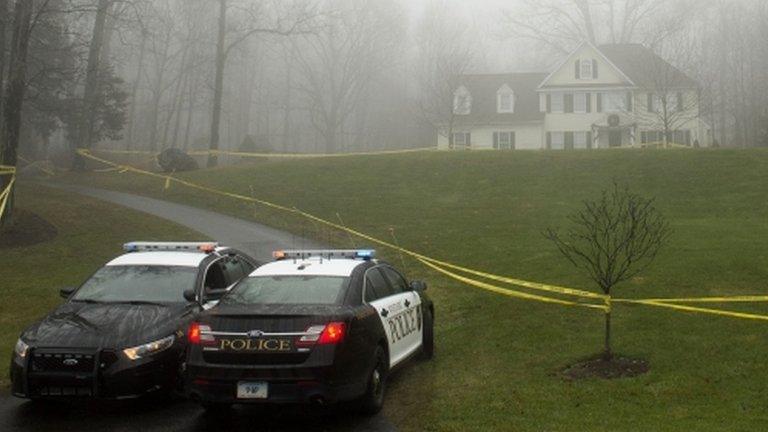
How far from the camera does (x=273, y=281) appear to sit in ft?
28.8

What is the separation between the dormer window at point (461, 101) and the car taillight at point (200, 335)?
45.9 m

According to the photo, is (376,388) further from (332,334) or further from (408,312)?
(408,312)

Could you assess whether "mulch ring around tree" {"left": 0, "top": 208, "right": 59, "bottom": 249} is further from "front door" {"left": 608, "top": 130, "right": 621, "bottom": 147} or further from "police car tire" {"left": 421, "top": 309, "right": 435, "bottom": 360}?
"front door" {"left": 608, "top": 130, "right": 621, "bottom": 147}

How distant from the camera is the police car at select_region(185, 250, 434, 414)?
7418 millimetres

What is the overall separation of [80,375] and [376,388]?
293cm

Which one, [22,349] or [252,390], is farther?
[22,349]

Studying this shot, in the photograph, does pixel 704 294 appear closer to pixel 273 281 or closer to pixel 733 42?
pixel 273 281

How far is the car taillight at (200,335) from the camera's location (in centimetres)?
764

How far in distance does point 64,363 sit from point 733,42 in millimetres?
75088

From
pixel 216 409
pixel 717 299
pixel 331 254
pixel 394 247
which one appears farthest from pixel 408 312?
pixel 394 247

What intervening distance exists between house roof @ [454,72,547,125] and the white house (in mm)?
67

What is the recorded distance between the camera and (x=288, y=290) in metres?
8.52

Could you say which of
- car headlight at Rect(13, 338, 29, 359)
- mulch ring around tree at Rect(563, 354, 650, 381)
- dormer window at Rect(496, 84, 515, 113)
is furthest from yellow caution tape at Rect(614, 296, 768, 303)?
dormer window at Rect(496, 84, 515, 113)

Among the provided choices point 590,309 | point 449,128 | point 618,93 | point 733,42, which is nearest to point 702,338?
point 590,309
